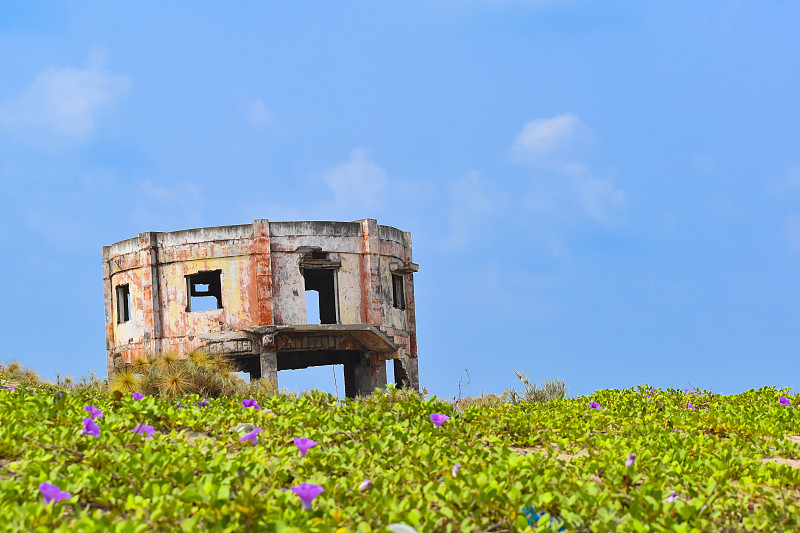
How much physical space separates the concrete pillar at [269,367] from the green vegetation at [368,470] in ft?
45.3

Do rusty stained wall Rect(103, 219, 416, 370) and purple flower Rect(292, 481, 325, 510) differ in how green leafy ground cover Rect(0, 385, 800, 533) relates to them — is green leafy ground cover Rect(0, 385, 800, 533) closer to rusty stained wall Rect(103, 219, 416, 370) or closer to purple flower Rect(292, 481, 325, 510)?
purple flower Rect(292, 481, 325, 510)

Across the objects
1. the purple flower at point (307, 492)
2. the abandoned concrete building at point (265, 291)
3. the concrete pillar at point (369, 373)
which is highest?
the abandoned concrete building at point (265, 291)

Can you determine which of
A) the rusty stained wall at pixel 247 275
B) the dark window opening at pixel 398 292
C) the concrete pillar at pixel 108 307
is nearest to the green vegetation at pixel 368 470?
the rusty stained wall at pixel 247 275

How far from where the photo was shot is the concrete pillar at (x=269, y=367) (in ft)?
73.6

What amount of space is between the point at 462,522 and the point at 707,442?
3918mm

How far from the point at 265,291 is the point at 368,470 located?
17.5 meters

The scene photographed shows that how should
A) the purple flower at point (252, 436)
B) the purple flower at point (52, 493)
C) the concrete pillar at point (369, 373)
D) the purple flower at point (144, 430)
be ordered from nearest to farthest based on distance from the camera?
the purple flower at point (52, 493), the purple flower at point (252, 436), the purple flower at point (144, 430), the concrete pillar at point (369, 373)

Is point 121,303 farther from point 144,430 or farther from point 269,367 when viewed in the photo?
point 144,430

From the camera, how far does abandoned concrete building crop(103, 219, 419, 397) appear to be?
75.0 feet

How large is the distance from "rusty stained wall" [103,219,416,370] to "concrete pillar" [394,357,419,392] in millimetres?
1008

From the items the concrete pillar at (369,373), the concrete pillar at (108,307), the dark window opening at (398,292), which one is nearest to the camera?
the concrete pillar at (369,373)

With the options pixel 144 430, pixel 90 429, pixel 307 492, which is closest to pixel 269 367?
pixel 144 430

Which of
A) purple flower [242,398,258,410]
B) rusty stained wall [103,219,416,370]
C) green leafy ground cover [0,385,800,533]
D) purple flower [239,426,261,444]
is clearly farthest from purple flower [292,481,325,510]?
rusty stained wall [103,219,416,370]

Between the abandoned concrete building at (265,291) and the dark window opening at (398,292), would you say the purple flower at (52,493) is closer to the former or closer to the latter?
the abandoned concrete building at (265,291)
